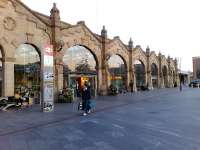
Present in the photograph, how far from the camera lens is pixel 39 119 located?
46.1ft

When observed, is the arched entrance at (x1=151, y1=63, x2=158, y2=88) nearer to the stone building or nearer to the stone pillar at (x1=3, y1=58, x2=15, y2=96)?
the stone building

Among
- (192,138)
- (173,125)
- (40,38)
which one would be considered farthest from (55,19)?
(192,138)

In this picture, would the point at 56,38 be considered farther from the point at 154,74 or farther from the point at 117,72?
the point at 154,74

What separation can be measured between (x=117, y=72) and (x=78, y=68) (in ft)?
32.7

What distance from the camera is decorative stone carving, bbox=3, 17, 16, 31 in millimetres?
20672

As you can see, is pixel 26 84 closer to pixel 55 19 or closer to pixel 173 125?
pixel 55 19

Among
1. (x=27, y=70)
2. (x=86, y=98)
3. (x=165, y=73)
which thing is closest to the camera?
(x=86, y=98)

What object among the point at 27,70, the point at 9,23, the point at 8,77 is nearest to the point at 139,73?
the point at 27,70

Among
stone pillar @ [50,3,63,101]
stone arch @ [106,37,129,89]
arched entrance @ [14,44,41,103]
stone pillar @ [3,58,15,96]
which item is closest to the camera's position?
stone pillar @ [3,58,15,96]

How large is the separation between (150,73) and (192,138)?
130ft

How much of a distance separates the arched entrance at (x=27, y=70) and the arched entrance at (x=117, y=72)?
13.7 m

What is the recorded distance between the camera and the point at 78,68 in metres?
29.2

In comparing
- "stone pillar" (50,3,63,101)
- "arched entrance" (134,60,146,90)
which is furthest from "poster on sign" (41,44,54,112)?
"arched entrance" (134,60,146,90)

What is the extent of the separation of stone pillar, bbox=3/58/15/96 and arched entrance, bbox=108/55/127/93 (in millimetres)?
16733
